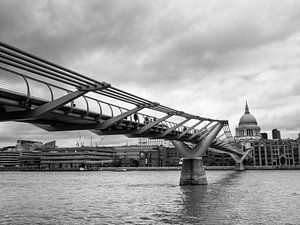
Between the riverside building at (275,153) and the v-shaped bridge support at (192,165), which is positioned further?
the riverside building at (275,153)

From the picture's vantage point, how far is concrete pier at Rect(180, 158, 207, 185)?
54141mm

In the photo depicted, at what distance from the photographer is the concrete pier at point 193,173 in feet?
178

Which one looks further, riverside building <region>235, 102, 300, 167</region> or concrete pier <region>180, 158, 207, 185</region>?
riverside building <region>235, 102, 300, 167</region>

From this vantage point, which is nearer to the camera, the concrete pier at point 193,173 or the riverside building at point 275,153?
the concrete pier at point 193,173

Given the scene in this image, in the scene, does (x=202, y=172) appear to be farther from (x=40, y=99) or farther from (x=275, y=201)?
(x=40, y=99)

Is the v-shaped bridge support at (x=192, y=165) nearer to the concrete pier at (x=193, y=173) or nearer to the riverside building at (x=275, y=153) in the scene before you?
the concrete pier at (x=193, y=173)

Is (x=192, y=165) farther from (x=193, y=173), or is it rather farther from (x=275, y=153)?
(x=275, y=153)

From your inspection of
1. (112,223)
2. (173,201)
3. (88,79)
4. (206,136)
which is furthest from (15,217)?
(206,136)

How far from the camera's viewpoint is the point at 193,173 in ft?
178

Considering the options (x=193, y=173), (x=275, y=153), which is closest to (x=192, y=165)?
(x=193, y=173)

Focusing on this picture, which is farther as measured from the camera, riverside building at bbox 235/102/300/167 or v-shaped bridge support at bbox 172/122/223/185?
riverside building at bbox 235/102/300/167

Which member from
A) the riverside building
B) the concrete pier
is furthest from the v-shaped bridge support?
the riverside building

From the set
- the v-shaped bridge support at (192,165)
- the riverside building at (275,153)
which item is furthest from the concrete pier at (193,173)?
the riverside building at (275,153)

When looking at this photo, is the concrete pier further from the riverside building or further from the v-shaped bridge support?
the riverside building
